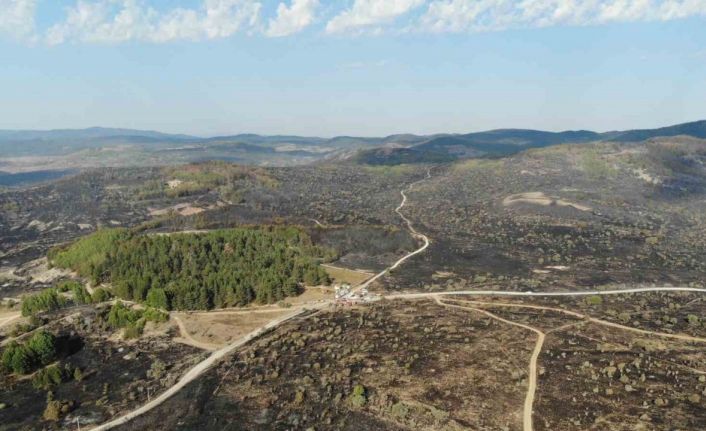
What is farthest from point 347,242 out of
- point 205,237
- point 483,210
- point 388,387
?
point 388,387

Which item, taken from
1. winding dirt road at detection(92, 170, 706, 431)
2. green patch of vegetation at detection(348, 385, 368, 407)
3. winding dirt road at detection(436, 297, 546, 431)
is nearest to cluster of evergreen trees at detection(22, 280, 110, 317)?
winding dirt road at detection(92, 170, 706, 431)

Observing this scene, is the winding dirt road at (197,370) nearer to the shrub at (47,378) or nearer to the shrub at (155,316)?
the shrub at (47,378)

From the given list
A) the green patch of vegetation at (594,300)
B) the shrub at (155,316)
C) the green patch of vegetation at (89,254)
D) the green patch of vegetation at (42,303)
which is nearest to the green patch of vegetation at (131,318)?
the shrub at (155,316)

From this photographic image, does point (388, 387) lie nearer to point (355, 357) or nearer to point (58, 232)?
point (355, 357)

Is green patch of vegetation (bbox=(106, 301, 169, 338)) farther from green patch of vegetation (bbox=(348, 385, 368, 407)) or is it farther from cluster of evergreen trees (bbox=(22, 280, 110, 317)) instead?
green patch of vegetation (bbox=(348, 385, 368, 407))

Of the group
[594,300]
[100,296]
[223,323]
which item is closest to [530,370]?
[594,300]
